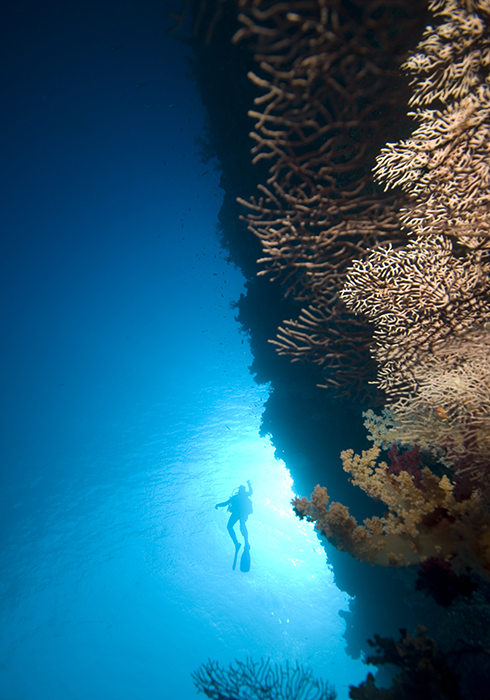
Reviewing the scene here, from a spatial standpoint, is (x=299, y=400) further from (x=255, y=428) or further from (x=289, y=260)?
(x=255, y=428)

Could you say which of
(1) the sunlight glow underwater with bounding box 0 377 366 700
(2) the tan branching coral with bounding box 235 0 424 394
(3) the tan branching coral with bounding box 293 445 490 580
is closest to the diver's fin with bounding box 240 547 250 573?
(1) the sunlight glow underwater with bounding box 0 377 366 700

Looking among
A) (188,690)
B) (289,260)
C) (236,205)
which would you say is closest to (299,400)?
(236,205)

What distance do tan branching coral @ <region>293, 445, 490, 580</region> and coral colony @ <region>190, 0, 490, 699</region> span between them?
12 millimetres

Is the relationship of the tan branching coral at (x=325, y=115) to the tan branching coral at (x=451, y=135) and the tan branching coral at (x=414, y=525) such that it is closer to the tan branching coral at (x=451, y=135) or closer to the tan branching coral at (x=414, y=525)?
the tan branching coral at (x=451, y=135)

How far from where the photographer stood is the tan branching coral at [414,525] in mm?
2572

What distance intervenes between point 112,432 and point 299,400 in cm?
2953

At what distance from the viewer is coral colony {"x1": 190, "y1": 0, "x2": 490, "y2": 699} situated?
2236mm

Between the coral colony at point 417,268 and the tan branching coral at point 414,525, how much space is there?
0.04 feet

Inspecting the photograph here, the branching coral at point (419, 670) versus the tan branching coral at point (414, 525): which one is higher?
the tan branching coral at point (414, 525)

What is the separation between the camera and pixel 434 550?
286cm

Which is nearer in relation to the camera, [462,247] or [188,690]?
[462,247]

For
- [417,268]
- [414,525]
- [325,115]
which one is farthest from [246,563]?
[325,115]

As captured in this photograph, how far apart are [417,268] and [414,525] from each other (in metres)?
2.63

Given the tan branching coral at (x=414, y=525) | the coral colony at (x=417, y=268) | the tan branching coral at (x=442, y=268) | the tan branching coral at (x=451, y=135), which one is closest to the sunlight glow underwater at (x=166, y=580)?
the tan branching coral at (x=414, y=525)
